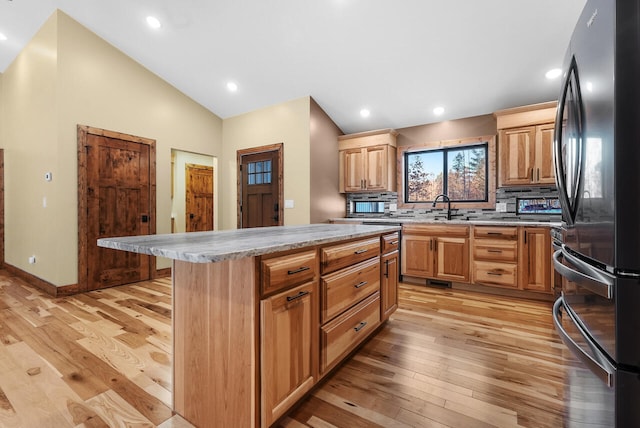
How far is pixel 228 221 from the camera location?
5.30 meters

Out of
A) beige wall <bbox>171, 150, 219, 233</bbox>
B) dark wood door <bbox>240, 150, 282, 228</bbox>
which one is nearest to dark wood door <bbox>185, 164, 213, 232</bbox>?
beige wall <bbox>171, 150, 219, 233</bbox>

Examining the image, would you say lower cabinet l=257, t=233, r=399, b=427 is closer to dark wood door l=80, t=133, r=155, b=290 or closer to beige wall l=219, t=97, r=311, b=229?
beige wall l=219, t=97, r=311, b=229

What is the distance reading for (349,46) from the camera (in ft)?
10.8

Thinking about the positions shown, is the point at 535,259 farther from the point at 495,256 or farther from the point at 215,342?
the point at 215,342

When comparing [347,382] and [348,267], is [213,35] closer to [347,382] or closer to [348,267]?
[348,267]

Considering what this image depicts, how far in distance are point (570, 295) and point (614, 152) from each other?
68cm

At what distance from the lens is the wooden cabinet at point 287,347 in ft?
3.97

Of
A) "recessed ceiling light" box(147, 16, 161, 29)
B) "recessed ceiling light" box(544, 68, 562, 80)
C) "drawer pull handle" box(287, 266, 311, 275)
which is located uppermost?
"recessed ceiling light" box(147, 16, 161, 29)

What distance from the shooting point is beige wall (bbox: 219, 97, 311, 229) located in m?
4.38

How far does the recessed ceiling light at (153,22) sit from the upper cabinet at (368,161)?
289 centimetres

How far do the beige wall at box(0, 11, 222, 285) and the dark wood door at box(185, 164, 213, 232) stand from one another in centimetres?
137

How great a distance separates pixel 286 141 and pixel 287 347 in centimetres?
370

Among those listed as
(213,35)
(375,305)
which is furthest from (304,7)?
(375,305)

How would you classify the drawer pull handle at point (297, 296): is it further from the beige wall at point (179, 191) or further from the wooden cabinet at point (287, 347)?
the beige wall at point (179, 191)
